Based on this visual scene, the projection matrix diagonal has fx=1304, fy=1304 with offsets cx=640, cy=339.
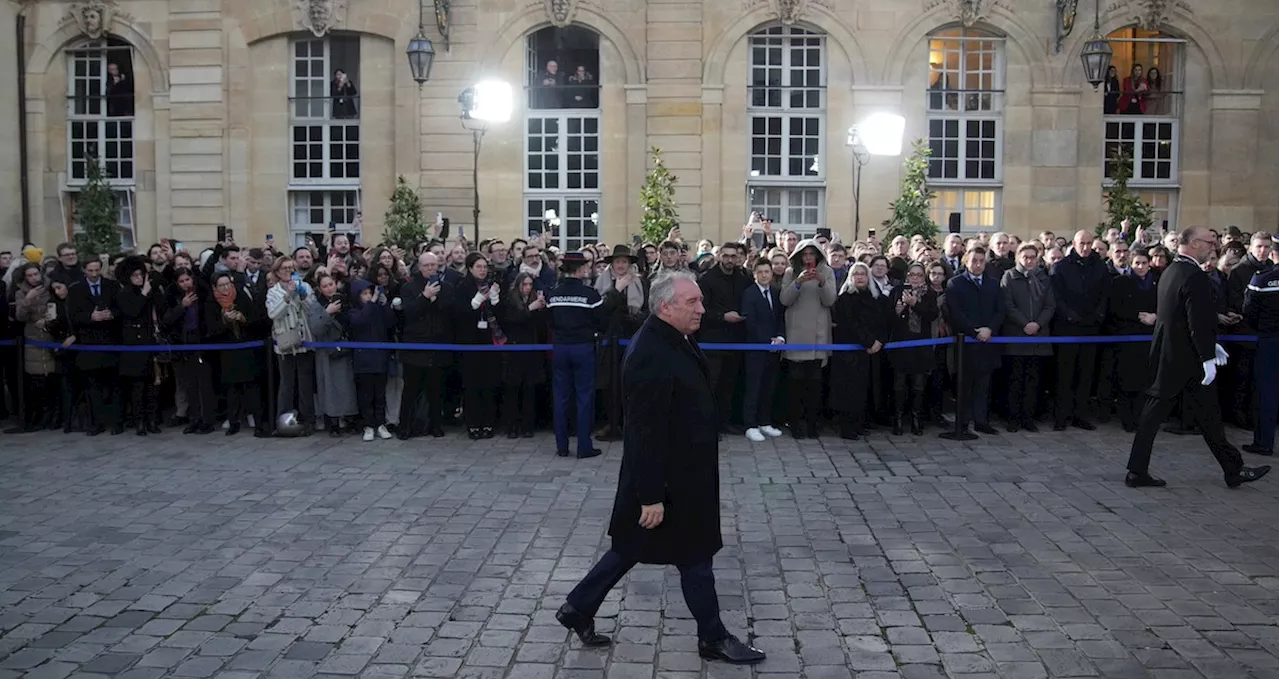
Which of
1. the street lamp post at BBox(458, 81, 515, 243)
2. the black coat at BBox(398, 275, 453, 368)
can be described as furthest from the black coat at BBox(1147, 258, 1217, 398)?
the street lamp post at BBox(458, 81, 515, 243)

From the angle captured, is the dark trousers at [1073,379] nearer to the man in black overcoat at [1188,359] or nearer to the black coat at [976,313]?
the black coat at [976,313]

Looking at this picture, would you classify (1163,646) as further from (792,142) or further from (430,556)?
(792,142)

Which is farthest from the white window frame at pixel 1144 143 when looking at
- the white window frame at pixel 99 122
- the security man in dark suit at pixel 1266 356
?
the white window frame at pixel 99 122

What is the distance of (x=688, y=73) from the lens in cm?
2423

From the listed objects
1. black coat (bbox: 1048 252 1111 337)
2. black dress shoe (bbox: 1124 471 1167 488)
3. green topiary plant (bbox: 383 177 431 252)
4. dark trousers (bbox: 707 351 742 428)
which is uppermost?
green topiary plant (bbox: 383 177 431 252)

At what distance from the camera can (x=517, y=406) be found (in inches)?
537

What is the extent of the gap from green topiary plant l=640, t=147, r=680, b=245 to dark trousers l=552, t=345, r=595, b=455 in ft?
35.2

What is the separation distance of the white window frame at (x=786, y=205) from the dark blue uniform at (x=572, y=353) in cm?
1288

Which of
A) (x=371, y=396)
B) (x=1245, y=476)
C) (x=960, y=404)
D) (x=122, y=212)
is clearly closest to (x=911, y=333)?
(x=960, y=404)

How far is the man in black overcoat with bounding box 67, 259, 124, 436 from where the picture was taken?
1385 centimetres

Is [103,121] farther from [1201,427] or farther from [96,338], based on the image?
[1201,427]

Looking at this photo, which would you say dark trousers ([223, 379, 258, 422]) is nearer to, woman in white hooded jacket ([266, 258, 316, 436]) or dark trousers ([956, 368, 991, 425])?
woman in white hooded jacket ([266, 258, 316, 436])

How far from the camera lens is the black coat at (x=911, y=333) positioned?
13.4m

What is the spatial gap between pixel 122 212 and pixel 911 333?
745 inches
